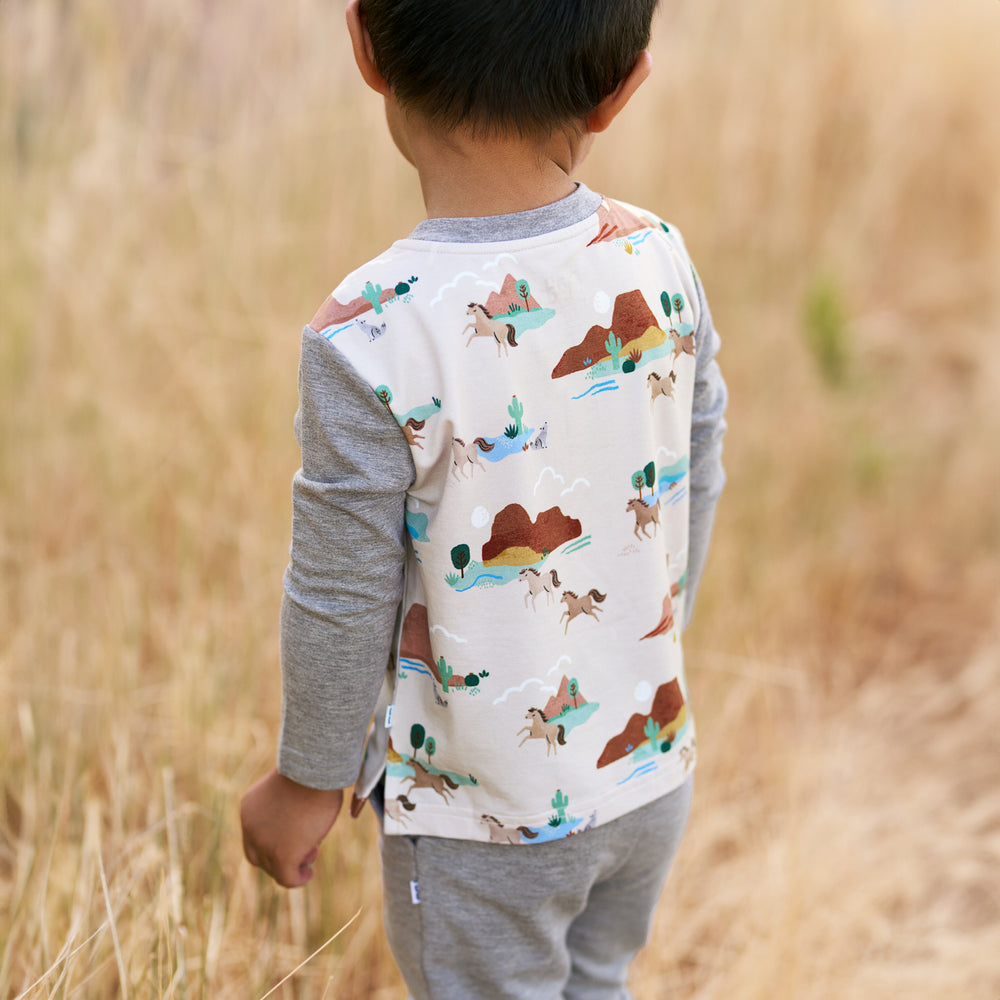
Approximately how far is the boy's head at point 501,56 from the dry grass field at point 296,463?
2.48 ft

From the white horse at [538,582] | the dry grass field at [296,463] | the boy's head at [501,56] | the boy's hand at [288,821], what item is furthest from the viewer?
the dry grass field at [296,463]

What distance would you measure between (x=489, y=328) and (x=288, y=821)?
0.48 meters

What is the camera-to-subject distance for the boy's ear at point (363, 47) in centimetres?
75

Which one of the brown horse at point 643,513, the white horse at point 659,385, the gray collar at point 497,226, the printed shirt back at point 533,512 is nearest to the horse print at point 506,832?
the printed shirt back at point 533,512

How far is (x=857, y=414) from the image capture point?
2426mm

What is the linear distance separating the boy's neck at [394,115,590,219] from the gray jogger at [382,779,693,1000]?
0.52m

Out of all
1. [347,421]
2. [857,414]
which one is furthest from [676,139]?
[347,421]

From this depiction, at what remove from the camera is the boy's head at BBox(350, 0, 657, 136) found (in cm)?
69

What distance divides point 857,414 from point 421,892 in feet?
6.15

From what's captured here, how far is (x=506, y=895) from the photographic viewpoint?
2.88ft

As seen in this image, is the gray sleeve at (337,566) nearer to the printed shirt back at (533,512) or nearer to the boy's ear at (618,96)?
the printed shirt back at (533,512)

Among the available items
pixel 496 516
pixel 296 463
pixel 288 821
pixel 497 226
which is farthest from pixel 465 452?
pixel 296 463

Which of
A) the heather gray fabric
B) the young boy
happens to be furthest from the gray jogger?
the heather gray fabric

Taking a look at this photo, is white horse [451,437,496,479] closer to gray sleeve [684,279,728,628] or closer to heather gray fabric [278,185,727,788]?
heather gray fabric [278,185,727,788]
